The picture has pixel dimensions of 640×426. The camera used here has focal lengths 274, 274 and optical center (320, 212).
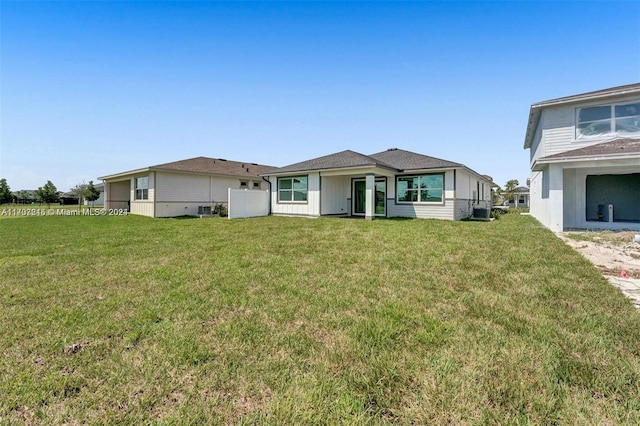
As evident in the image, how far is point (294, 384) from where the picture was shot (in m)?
2.10

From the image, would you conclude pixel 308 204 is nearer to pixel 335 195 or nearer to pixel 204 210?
pixel 335 195

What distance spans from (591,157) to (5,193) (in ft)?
231

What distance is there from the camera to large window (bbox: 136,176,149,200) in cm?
2020

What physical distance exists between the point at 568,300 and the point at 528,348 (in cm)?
185

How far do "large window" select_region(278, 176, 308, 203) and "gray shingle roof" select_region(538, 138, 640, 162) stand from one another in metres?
11.8

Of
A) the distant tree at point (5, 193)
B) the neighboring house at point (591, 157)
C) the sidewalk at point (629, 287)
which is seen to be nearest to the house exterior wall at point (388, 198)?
the neighboring house at point (591, 157)

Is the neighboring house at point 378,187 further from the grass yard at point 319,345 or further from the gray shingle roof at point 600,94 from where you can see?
the grass yard at point 319,345

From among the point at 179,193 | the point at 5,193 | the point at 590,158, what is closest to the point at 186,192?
the point at 179,193

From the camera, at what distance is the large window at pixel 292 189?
17.3 meters

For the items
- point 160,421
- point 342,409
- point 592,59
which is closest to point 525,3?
point 592,59

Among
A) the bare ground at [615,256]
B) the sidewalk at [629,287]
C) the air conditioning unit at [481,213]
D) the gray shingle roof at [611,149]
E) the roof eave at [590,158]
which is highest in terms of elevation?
the gray shingle roof at [611,149]

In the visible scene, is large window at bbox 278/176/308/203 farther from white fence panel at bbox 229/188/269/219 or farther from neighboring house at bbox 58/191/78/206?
neighboring house at bbox 58/191/78/206

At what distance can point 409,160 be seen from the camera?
1677 cm

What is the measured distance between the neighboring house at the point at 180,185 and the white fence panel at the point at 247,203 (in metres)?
5.02
